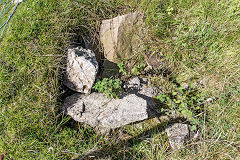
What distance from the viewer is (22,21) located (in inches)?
97.0

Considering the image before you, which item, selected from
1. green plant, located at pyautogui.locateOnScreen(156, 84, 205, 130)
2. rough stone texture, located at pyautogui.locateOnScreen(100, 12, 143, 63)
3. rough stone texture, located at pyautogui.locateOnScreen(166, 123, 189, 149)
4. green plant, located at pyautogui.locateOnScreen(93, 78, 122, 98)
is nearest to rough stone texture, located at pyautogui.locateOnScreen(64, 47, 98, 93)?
green plant, located at pyautogui.locateOnScreen(93, 78, 122, 98)

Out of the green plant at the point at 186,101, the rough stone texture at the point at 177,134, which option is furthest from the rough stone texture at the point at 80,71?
the rough stone texture at the point at 177,134

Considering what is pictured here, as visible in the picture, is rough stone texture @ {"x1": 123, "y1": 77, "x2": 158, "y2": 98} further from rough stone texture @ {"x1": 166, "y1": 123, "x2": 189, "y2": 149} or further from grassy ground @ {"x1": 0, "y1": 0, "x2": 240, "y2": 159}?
rough stone texture @ {"x1": 166, "y1": 123, "x2": 189, "y2": 149}

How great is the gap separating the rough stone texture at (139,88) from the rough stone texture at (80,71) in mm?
510

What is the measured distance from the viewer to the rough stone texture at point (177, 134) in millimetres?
2133

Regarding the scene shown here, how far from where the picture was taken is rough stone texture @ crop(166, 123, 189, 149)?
7.00 ft

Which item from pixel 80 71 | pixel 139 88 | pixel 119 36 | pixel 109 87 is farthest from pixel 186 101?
pixel 80 71

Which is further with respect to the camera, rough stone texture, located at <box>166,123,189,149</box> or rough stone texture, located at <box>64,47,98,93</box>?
rough stone texture, located at <box>64,47,98,93</box>

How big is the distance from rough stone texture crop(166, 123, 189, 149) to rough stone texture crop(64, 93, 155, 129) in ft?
1.03

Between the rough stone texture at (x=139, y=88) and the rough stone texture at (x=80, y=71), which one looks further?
the rough stone texture at (x=139, y=88)

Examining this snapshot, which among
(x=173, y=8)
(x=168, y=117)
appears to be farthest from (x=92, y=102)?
(x=173, y=8)

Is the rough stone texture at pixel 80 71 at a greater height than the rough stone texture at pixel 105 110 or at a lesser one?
greater

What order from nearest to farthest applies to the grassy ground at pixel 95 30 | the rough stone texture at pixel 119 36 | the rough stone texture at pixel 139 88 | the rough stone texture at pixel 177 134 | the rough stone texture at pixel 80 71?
the grassy ground at pixel 95 30, the rough stone texture at pixel 177 134, the rough stone texture at pixel 80 71, the rough stone texture at pixel 139 88, the rough stone texture at pixel 119 36

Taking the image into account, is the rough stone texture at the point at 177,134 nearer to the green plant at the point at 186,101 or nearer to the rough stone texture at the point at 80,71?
the green plant at the point at 186,101
